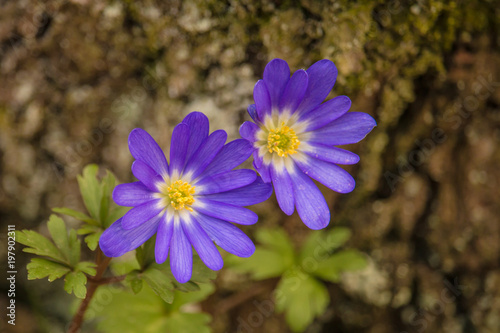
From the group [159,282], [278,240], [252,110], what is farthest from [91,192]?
[278,240]

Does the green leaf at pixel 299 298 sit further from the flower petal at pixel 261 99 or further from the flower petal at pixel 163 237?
the flower petal at pixel 261 99

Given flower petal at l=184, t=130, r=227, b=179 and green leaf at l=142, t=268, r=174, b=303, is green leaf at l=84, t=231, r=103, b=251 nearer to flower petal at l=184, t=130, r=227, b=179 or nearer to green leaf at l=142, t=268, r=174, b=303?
green leaf at l=142, t=268, r=174, b=303

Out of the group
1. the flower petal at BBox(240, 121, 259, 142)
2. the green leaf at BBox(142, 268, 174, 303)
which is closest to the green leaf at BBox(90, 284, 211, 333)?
the green leaf at BBox(142, 268, 174, 303)

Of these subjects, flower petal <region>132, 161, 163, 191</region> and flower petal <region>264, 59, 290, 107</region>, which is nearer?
flower petal <region>132, 161, 163, 191</region>

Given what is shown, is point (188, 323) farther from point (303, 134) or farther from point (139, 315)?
point (303, 134)

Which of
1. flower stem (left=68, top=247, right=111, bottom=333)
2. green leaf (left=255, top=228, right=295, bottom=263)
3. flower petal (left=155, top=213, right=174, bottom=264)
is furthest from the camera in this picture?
green leaf (left=255, top=228, right=295, bottom=263)

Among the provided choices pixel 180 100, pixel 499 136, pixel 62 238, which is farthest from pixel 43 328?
pixel 499 136
